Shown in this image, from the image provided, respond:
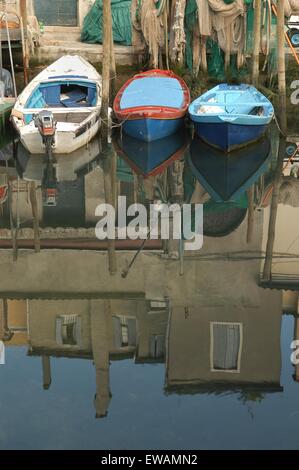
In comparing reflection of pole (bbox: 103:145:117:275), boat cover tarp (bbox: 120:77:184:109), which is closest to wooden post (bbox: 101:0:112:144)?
boat cover tarp (bbox: 120:77:184:109)

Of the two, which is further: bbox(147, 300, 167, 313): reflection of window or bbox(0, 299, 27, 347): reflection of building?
bbox(147, 300, 167, 313): reflection of window

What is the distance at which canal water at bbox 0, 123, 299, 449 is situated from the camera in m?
6.05

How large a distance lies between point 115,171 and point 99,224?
329 cm

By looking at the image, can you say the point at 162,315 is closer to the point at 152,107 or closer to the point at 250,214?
the point at 250,214

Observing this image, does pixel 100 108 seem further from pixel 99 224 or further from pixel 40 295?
pixel 40 295

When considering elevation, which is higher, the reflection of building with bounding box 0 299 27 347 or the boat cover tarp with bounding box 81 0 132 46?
the boat cover tarp with bounding box 81 0 132 46

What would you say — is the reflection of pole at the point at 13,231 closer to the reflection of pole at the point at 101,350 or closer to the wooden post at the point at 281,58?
the reflection of pole at the point at 101,350

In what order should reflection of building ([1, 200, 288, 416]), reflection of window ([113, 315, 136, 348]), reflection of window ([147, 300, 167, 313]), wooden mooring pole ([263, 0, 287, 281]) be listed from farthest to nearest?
wooden mooring pole ([263, 0, 287, 281]) < reflection of window ([147, 300, 167, 313]) < reflection of window ([113, 315, 136, 348]) < reflection of building ([1, 200, 288, 416])

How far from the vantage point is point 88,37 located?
Result: 71.7 ft

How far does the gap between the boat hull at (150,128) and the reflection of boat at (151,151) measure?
16 cm

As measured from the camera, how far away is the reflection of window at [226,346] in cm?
716

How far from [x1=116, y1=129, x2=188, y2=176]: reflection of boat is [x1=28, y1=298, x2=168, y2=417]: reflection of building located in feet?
20.4

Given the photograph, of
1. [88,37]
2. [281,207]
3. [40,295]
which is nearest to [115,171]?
[281,207]

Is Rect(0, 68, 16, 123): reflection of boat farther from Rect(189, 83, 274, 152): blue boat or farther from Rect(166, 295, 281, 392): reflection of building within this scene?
Rect(166, 295, 281, 392): reflection of building
